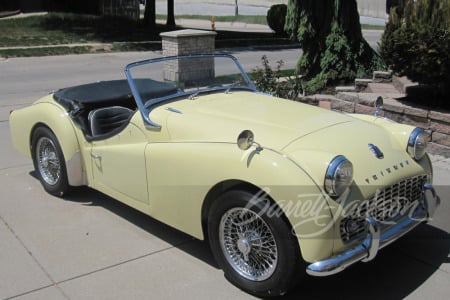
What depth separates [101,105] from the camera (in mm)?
5023

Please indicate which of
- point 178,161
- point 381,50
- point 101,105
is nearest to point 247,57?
point 381,50

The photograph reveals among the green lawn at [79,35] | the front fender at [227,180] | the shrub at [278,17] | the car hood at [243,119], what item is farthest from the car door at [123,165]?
the shrub at [278,17]

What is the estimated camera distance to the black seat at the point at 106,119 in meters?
4.84

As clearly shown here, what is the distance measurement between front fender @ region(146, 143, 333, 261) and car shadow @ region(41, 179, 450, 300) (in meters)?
0.40

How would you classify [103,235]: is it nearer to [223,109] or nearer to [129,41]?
[223,109]

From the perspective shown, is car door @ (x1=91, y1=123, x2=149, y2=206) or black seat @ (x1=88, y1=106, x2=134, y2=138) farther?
black seat @ (x1=88, y1=106, x2=134, y2=138)

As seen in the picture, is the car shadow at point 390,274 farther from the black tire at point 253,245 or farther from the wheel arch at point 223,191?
the wheel arch at point 223,191

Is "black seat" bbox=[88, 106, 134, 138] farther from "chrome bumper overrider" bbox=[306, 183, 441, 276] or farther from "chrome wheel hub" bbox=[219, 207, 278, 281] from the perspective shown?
"chrome bumper overrider" bbox=[306, 183, 441, 276]

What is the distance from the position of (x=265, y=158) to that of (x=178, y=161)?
2.47 feet

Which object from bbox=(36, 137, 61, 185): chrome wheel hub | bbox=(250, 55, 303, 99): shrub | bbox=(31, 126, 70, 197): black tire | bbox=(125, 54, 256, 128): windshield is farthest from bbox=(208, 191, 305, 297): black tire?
bbox=(250, 55, 303, 99): shrub

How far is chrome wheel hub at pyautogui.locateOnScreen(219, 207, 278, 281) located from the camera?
11.1 ft

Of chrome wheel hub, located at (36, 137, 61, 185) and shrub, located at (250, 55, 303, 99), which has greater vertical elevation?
shrub, located at (250, 55, 303, 99)

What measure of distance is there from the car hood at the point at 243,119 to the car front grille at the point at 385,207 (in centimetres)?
64

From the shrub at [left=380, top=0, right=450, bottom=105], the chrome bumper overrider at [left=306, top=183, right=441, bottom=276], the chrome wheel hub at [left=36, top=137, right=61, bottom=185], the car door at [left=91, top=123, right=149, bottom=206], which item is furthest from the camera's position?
the shrub at [left=380, top=0, right=450, bottom=105]
